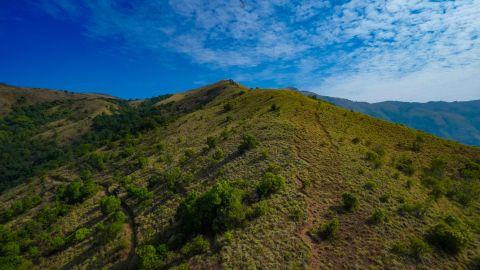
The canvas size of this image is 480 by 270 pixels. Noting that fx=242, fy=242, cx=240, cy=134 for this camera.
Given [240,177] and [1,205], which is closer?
[240,177]

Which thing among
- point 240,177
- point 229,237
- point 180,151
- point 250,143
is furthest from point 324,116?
point 229,237

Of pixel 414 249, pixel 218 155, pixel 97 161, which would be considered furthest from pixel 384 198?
pixel 97 161

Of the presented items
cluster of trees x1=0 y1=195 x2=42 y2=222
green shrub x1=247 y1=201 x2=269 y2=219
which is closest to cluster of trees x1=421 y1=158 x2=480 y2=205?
green shrub x1=247 y1=201 x2=269 y2=219

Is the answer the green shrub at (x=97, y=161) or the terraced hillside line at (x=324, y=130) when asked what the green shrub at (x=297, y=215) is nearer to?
the terraced hillside line at (x=324, y=130)

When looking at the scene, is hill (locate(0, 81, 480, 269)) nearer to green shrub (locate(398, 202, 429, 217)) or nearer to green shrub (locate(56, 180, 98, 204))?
green shrub (locate(398, 202, 429, 217))

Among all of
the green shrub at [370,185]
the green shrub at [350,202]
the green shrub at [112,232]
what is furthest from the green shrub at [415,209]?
the green shrub at [112,232]

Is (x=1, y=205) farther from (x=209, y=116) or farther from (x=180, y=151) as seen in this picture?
(x=209, y=116)
